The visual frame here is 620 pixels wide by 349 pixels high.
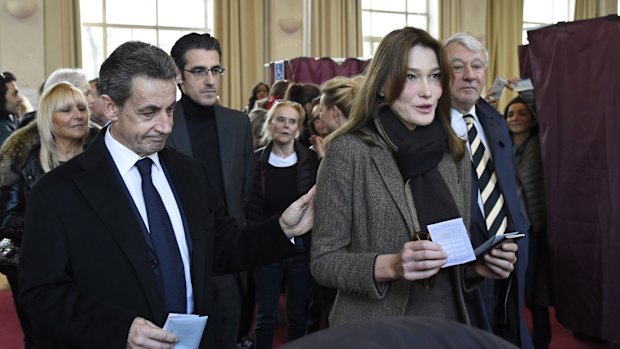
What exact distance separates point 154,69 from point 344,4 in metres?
10.8

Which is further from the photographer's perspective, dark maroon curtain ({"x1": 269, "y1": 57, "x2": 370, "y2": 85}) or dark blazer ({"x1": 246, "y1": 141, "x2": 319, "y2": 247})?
dark maroon curtain ({"x1": 269, "y1": 57, "x2": 370, "y2": 85})

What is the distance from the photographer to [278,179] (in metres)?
3.88

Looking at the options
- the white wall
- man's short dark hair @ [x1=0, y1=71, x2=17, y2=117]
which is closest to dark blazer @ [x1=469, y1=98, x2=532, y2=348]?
man's short dark hair @ [x1=0, y1=71, x2=17, y2=117]

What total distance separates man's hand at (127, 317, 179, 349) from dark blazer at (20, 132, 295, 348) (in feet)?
0.06

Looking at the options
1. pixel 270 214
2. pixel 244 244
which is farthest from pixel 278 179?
pixel 244 244

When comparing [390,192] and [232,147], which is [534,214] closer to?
[232,147]

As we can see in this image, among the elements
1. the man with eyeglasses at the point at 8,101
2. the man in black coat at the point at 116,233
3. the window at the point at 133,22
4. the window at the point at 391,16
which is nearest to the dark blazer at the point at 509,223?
the man in black coat at the point at 116,233

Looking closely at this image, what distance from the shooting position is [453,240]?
71.1 inches

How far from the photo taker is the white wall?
988 centimetres

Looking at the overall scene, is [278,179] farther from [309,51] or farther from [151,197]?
[309,51]

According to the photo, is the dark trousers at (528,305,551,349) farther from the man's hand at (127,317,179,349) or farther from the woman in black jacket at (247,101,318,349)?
the man's hand at (127,317,179,349)

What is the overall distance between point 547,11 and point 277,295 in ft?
40.5

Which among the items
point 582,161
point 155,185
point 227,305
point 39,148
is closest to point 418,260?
point 155,185

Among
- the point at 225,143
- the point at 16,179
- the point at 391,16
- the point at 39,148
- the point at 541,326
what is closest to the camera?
the point at 225,143
